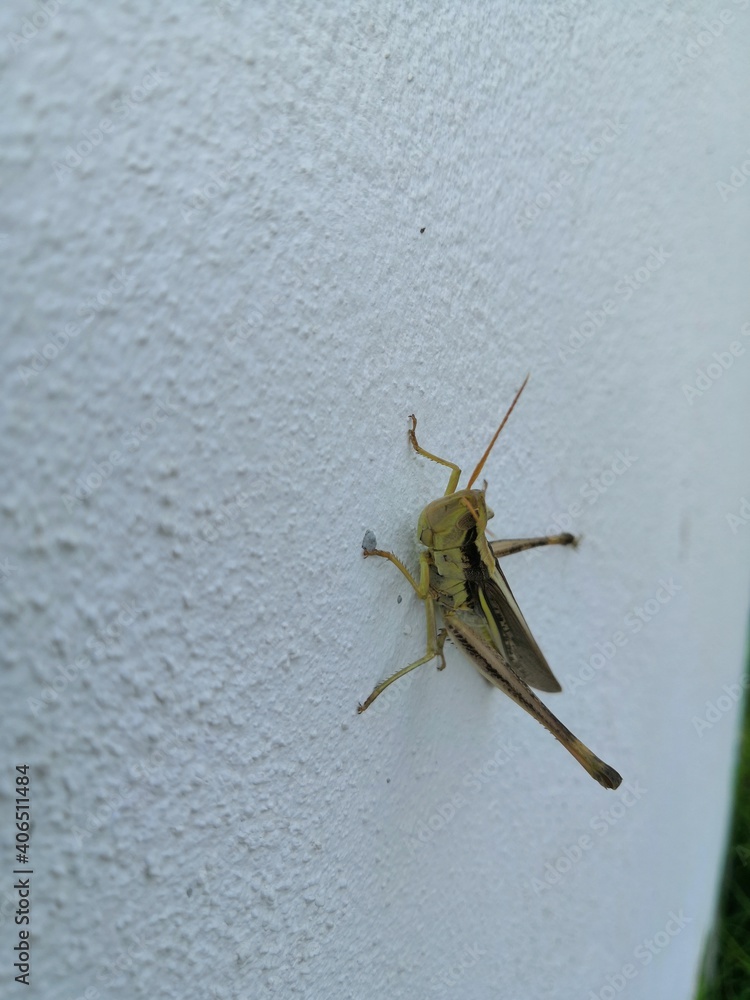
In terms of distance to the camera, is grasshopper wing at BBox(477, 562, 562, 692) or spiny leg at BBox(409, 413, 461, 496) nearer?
spiny leg at BBox(409, 413, 461, 496)

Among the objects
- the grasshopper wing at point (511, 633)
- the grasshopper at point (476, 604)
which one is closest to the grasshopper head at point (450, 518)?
the grasshopper at point (476, 604)

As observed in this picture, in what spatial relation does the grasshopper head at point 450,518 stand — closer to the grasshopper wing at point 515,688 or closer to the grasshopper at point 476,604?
the grasshopper at point 476,604

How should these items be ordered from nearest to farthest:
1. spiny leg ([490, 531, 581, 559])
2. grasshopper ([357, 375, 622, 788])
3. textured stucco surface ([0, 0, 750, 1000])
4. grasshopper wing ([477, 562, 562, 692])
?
1. textured stucco surface ([0, 0, 750, 1000])
2. grasshopper ([357, 375, 622, 788])
3. grasshopper wing ([477, 562, 562, 692])
4. spiny leg ([490, 531, 581, 559])

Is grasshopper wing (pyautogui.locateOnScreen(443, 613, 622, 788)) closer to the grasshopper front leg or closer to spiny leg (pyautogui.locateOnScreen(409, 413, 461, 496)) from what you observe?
the grasshopper front leg

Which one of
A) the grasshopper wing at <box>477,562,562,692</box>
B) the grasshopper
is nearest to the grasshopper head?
the grasshopper

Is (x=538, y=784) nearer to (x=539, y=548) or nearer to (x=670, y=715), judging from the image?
(x=539, y=548)

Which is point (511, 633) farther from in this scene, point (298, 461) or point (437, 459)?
point (298, 461)
